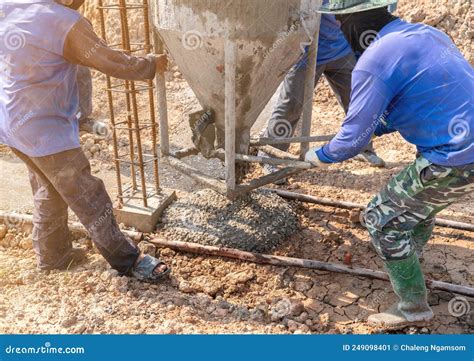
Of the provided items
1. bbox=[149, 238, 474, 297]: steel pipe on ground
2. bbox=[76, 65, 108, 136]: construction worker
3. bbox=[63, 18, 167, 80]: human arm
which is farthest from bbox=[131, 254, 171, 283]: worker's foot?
bbox=[76, 65, 108, 136]: construction worker

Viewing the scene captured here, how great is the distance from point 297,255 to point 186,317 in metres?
1.26

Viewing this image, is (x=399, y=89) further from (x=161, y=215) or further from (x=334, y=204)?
(x=161, y=215)

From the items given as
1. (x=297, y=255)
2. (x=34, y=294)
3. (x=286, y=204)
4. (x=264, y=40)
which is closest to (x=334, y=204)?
(x=286, y=204)

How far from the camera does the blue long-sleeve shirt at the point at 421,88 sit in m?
2.63

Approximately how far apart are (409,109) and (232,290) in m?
1.81

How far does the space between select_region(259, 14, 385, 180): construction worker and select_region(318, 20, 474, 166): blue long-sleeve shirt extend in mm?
2141

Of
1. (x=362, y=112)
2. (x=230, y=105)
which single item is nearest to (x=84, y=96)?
(x=230, y=105)

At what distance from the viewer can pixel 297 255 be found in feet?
13.5

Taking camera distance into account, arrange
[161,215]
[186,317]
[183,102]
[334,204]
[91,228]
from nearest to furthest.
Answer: [186,317] → [91,228] → [161,215] → [334,204] → [183,102]

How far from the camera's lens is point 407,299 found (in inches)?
126

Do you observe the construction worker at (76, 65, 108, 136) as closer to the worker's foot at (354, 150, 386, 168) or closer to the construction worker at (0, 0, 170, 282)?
the construction worker at (0, 0, 170, 282)

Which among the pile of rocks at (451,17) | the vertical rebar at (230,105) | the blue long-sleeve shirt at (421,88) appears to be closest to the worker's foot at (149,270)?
the vertical rebar at (230,105)

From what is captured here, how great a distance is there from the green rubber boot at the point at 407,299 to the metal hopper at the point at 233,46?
53.8 inches

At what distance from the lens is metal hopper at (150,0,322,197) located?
10.8 ft
